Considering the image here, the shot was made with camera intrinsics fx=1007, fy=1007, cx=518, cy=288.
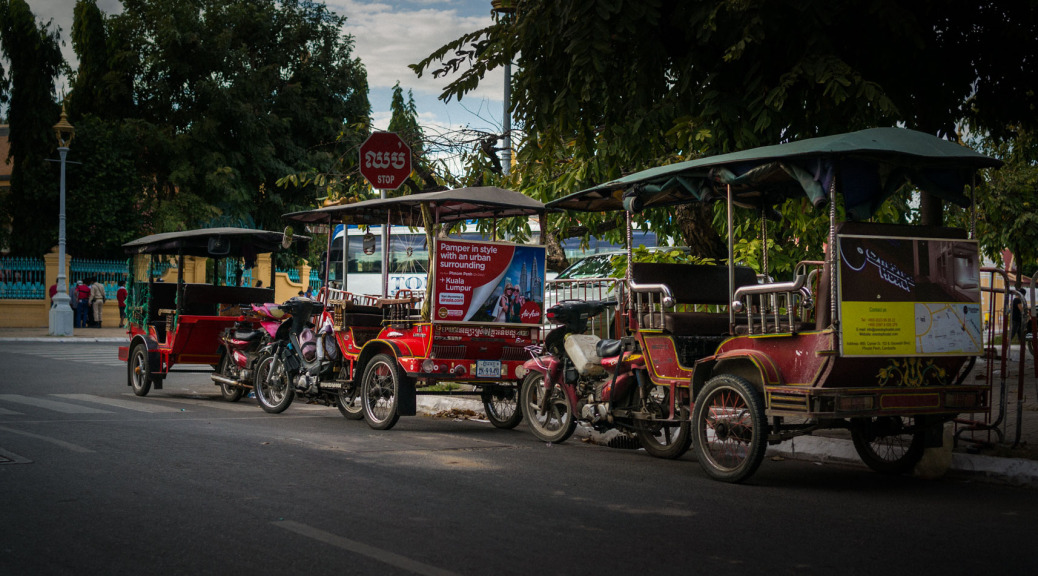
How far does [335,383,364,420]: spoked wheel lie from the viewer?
11.4 metres

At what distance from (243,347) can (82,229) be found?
2670cm

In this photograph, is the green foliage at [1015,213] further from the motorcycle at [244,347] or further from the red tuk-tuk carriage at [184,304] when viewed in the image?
the motorcycle at [244,347]

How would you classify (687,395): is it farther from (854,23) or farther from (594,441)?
(854,23)

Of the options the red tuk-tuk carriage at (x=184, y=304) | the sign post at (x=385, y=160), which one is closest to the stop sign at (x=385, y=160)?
the sign post at (x=385, y=160)

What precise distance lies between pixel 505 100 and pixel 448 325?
9.84 m

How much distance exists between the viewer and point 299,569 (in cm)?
475

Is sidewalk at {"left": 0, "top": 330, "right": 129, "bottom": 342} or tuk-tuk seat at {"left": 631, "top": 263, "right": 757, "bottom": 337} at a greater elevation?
tuk-tuk seat at {"left": 631, "top": 263, "right": 757, "bottom": 337}

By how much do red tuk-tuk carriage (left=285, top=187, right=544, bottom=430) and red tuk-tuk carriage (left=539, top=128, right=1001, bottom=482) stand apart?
3.06 m

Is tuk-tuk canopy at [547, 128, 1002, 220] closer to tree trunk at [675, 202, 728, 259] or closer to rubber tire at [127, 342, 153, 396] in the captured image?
tree trunk at [675, 202, 728, 259]

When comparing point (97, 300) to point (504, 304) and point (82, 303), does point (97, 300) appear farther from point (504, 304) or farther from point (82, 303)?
point (504, 304)

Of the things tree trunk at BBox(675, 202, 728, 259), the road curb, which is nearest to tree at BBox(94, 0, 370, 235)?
the road curb

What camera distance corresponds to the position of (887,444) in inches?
318

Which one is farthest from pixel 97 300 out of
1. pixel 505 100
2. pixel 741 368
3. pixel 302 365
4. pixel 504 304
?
pixel 741 368

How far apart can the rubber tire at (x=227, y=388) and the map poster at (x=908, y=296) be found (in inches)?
372
